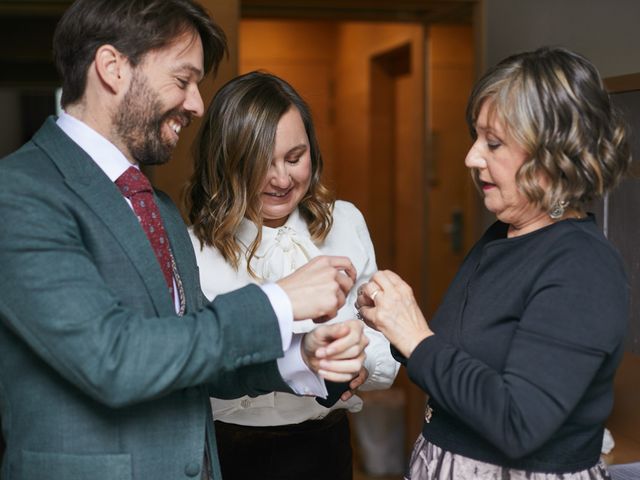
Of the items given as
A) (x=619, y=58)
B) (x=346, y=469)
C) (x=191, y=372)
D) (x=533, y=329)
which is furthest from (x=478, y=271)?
(x=619, y=58)

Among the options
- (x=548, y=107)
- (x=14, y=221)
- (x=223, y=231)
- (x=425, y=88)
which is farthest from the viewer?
(x=425, y=88)

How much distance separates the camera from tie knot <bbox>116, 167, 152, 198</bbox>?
1529 millimetres

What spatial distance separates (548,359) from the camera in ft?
4.46

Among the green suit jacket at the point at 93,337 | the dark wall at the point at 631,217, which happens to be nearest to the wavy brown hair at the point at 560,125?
the green suit jacket at the point at 93,337

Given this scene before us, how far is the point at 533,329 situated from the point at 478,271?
26 cm

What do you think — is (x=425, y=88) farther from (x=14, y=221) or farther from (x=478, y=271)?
(x=14, y=221)

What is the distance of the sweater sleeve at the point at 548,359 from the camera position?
135 centimetres

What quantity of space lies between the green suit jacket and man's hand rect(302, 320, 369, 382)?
23 centimetres

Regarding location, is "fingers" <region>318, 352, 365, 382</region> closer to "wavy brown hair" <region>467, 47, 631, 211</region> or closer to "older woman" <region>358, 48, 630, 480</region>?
"older woman" <region>358, 48, 630, 480</region>

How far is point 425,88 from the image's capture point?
4.06 meters

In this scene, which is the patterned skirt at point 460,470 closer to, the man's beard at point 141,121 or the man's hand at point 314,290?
the man's hand at point 314,290

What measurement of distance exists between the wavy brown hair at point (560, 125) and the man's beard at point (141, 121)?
63cm

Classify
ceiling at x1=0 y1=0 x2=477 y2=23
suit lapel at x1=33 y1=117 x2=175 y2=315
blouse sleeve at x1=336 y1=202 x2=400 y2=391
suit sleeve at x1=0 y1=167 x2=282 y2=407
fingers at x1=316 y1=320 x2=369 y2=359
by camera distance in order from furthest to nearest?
ceiling at x1=0 y1=0 x2=477 y2=23 → blouse sleeve at x1=336 y1=202 x2=400 y2=391 → fingers at x1=316 y1=320 x2=369 y2=359 → suit lapel at x1=33 y1=117 x2=175 y2=315 → suit sleeve at x1=0 y1=167 x2=282 y2=407

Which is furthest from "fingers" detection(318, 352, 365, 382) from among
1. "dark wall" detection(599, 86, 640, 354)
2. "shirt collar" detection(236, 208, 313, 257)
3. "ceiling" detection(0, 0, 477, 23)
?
"ceiling" detection(0, 0, 477, 23)
